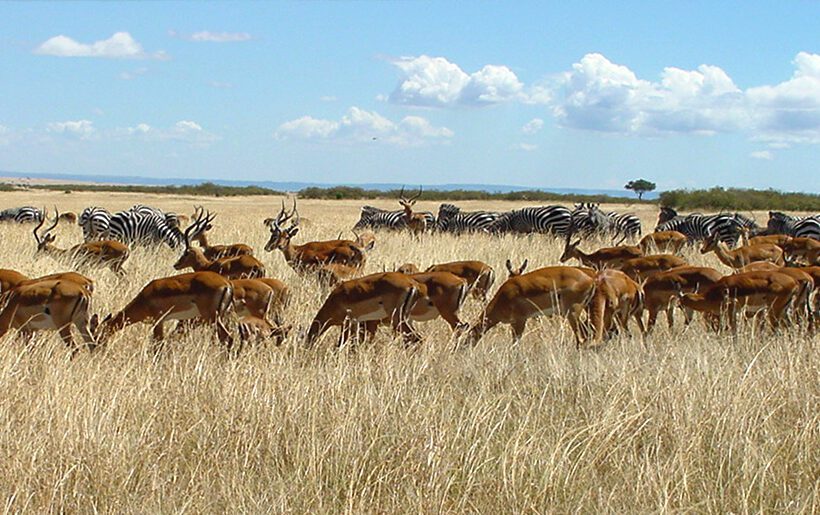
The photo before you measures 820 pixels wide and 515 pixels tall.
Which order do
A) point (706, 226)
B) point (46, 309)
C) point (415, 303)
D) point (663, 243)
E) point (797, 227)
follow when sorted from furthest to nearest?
1. point (706, 226)
2. point (797, 227)
3. point (663, 243)
4. point (415, 303)
5. point (46, 309)

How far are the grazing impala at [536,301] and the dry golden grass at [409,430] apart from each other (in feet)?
3.10

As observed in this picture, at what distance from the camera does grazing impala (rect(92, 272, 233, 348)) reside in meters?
8.22

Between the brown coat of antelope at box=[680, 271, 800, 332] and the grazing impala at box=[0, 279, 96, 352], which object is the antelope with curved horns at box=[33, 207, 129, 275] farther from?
the brown coat of antelope at box=[680, 271, 800, 332]

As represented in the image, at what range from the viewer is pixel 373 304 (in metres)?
8.32

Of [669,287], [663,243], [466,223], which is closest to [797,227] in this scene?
[663,243]

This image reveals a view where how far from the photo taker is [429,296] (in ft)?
28.7

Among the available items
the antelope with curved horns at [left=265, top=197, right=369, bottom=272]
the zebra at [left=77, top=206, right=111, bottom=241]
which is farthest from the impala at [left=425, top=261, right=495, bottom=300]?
the zebra at [left=77, top=206, right=111, bottom=241]

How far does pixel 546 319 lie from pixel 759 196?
4513 cm

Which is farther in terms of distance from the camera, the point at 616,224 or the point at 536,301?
the point at 616,224

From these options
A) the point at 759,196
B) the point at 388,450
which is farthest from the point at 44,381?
the point at 759,196

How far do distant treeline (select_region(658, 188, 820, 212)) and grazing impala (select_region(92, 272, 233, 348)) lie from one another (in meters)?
43.1

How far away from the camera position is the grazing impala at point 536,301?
8.55 m

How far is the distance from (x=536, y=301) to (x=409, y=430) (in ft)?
11.2

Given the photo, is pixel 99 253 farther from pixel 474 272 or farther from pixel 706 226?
pixel 706 226
